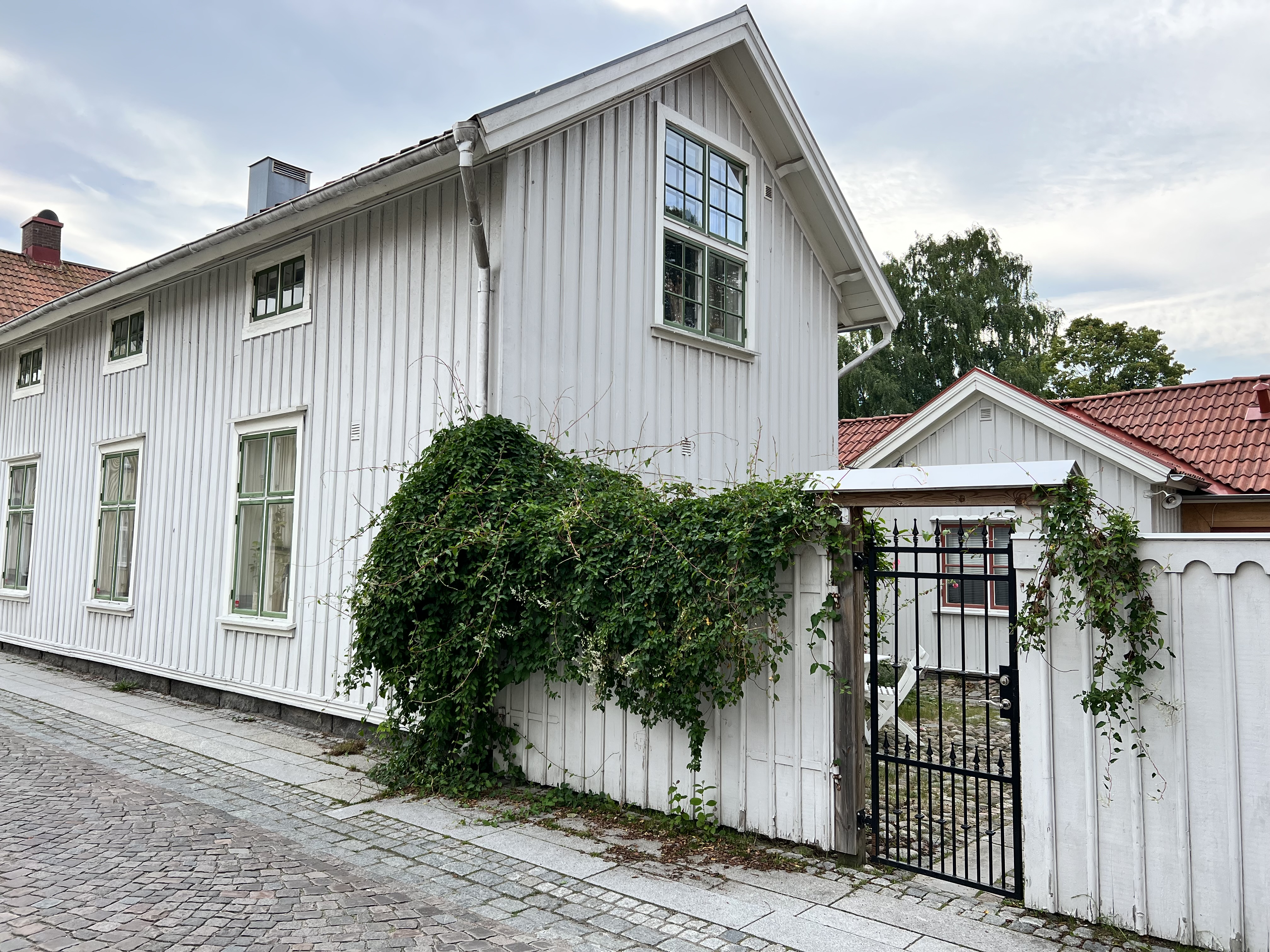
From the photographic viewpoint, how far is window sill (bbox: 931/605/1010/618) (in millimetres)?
12047

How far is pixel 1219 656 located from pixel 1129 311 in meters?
35.7

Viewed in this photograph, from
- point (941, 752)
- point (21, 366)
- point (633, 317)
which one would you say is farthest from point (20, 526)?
point (941, 752)

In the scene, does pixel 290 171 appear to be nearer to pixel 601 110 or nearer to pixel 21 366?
pixel 601 110

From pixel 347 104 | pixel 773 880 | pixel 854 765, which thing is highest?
pixel 347 104

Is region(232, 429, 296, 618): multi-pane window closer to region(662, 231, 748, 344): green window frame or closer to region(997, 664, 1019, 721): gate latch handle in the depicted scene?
region(662, 231, 748, 344): green window frame

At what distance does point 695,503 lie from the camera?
5332 millimetres

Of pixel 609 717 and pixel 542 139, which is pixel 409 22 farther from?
pixel 609 717

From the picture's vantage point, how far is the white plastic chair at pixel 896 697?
5.69 meters

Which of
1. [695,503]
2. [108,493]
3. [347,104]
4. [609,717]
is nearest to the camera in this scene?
[695,503]

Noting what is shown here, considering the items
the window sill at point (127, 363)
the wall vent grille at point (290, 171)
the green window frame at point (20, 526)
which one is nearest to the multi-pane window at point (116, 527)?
the window sill at point (127, 363)

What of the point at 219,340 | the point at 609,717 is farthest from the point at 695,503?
the point at 219,340

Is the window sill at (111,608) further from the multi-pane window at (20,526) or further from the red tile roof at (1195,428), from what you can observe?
the red tile roof at (1195,428)

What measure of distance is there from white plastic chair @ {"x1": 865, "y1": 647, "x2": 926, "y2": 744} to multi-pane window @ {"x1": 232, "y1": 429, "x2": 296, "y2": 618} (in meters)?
5.54

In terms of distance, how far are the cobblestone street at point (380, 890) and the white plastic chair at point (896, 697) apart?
1.21 metres
